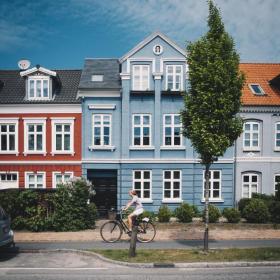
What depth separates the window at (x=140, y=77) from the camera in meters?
21.0

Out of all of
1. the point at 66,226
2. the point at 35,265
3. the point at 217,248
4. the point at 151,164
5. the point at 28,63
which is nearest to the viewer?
the point at 35,265

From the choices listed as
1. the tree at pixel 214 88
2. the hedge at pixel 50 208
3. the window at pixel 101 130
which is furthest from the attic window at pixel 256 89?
the hedge at pixel 50 208

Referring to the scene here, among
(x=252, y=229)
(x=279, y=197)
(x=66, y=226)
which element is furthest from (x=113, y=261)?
(x=279, y=197)

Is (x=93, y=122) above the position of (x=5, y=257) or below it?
above

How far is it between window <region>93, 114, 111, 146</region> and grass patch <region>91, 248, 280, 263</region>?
1039cm

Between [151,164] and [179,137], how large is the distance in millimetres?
2527

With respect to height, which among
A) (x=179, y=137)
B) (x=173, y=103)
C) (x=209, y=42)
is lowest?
(x=179, y=137)

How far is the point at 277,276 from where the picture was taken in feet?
29.9

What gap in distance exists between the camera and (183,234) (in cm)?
1530

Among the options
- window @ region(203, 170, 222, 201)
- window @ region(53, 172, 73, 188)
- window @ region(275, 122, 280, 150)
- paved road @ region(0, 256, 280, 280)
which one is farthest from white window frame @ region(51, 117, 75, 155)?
window @ region(275, 122, 280, 150)

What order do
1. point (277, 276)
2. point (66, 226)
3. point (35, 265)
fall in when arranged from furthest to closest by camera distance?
point (66, 226), point (35, 265), point (277, 276)

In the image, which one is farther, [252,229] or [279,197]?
[279,197]

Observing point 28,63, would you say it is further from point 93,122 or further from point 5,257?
point 5,257

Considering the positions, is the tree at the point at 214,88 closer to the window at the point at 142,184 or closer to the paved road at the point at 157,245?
the paved road at the point at 157,245
